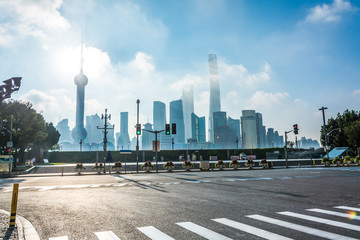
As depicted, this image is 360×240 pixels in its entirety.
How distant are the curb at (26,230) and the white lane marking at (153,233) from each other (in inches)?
89.8

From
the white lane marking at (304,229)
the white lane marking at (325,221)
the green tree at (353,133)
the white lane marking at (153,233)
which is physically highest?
the green tree at (353,133)

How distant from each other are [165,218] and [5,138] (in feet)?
181

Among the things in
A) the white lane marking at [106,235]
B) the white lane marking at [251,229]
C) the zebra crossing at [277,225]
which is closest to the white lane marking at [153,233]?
the zebra crossing at [277,225]

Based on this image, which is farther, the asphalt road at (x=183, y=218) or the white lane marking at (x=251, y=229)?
the asphalt road at (x=183, y=218)

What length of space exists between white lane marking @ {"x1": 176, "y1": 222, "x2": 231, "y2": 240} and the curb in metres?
3.32

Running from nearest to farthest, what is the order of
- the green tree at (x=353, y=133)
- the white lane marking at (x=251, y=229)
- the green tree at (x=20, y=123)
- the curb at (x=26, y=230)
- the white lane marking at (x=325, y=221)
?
the white lane marking at (x=251, y=229), the curb at (x=26, y=230), the white lane marking at (x=325, y=221), the green tree at (x=20, y=123), the green tree at (x=353, y=133)

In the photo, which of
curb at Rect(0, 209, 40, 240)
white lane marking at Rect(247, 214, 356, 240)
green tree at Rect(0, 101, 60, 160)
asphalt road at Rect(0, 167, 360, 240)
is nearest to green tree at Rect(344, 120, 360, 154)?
asphalt road at Rect(0, 167, 360, 240)

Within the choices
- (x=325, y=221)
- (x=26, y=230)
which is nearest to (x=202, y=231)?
(x=325, y=221)

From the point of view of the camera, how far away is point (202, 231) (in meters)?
5.72

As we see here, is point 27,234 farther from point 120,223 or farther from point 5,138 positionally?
point 5,138

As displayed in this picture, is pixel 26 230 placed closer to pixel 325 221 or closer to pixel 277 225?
pixel 277 225

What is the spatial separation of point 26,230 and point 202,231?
423 centimetres

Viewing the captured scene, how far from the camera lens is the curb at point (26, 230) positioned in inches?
218

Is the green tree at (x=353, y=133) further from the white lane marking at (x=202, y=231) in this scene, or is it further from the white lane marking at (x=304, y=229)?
the white lane marking at (x=202, y=231)
